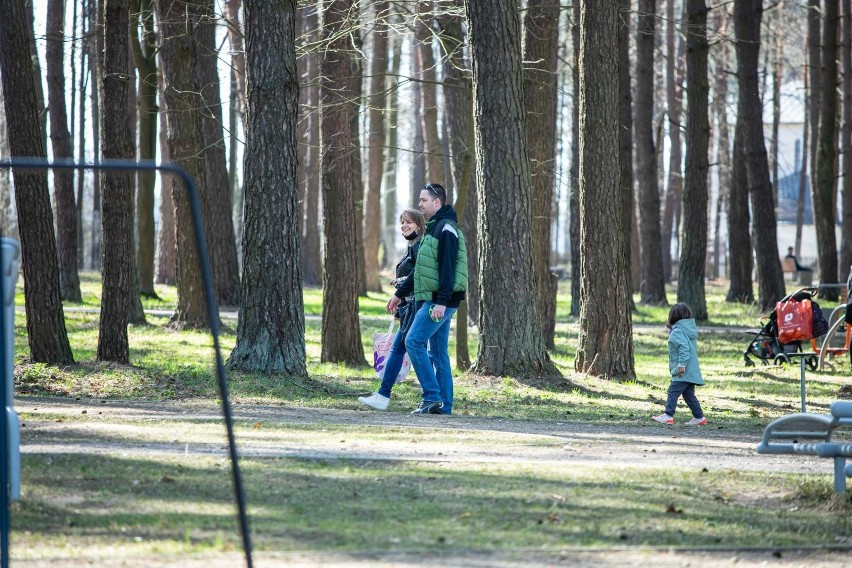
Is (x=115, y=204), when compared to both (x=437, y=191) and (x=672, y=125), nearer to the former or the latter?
(x=437, y=191)

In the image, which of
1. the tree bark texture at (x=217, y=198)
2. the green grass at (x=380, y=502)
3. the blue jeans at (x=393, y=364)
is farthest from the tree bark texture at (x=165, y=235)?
the green grass at (x=380, y=502)

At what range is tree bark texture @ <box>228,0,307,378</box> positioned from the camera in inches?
487

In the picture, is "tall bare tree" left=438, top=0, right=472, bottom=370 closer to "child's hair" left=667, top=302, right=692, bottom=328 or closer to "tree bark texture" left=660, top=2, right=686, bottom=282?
"child's hair" left=667, top=302, right=692, bottom=328

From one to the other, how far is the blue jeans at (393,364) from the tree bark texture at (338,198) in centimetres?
394

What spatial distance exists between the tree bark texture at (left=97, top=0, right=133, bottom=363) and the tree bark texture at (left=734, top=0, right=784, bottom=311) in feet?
54.9

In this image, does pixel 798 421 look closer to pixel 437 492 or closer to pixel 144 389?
pixel 437 492

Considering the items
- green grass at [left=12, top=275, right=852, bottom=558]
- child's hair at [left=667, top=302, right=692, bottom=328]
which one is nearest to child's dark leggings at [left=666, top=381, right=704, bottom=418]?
green grass at [left=12, top=275, right=852, bottom=558]

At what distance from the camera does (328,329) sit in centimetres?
1530

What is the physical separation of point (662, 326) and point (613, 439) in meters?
16.5

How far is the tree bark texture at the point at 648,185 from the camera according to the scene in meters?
28.5

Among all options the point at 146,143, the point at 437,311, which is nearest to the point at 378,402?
the point at 437,311

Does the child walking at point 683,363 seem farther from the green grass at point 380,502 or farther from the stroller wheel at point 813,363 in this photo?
the stroller wheel at point 813,363

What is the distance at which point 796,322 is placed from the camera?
1408 cm

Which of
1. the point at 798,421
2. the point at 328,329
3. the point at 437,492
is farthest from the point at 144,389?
the point at 798,421
